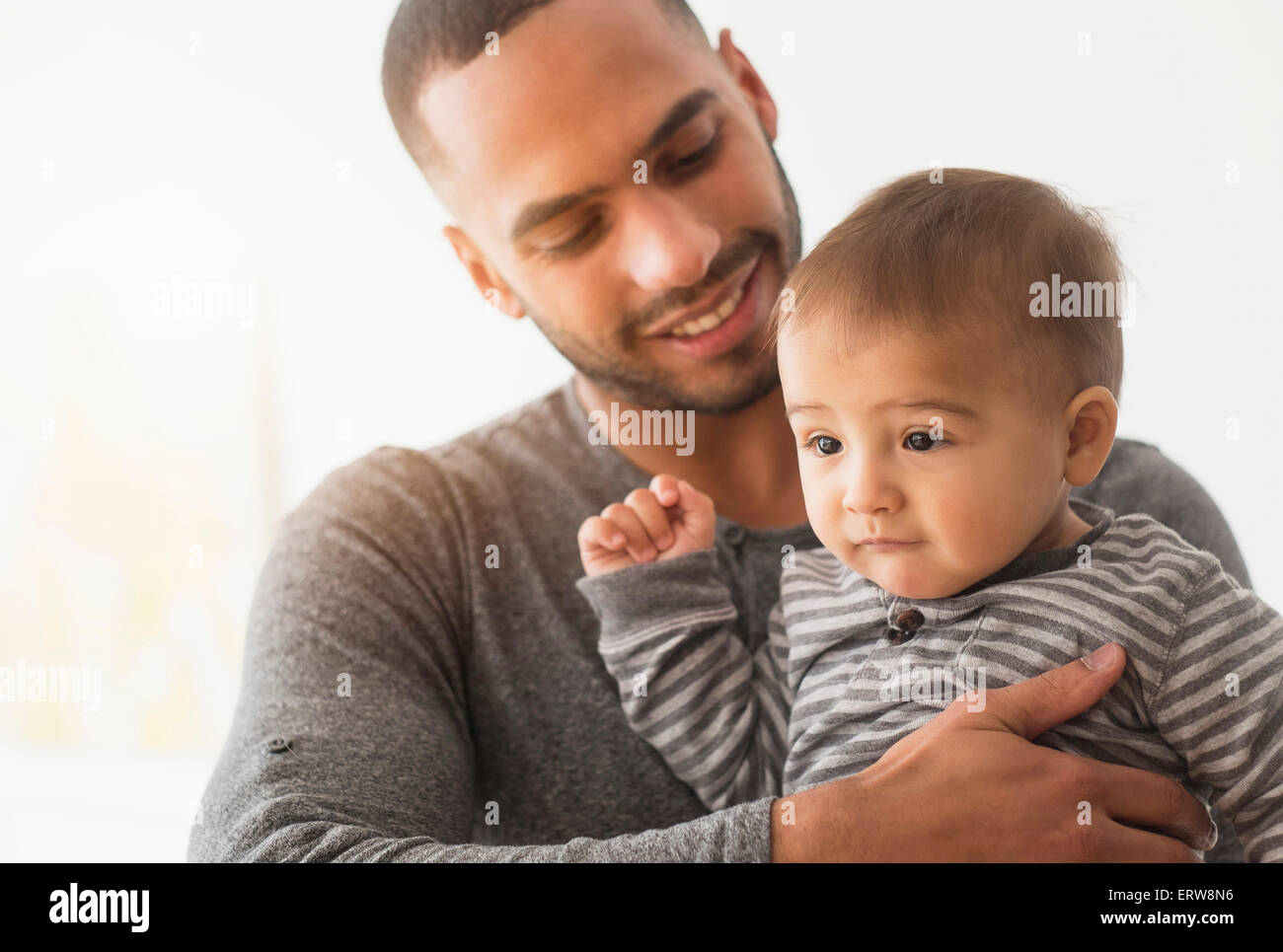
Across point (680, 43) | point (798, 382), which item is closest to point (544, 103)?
point (680, 43)

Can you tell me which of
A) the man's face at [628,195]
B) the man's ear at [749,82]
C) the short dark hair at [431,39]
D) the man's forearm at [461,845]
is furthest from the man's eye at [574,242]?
the man's forearm at [461,845]

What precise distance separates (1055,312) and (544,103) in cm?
66

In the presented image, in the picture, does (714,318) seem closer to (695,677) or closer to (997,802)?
(695,677)

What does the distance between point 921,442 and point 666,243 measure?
1.49ft

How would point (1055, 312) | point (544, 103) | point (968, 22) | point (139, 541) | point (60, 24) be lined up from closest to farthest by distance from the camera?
point (1055, 312) → point (544, 103) → point (968, 22) → point (60, 24) → point (139, 541)

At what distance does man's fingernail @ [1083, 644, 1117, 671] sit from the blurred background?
680mm

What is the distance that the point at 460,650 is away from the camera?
1.33m

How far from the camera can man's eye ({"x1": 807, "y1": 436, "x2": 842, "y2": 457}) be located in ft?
3.27

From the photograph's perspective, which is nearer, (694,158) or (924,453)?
(924,453)

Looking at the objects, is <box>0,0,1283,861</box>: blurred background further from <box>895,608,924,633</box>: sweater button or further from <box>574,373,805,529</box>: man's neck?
<box>895,608,924,633</box>: sweater button

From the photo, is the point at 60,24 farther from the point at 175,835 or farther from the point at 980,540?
the point at 980,540

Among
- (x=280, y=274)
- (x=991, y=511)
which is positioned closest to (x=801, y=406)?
(x=991, y=511)

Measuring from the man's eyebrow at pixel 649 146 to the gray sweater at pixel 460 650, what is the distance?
0.29m

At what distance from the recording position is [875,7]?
1.72m
